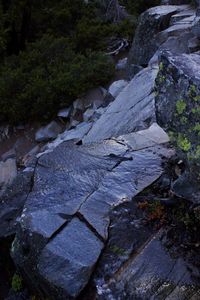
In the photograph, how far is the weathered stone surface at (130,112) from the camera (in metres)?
6.43

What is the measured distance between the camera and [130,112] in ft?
22.8

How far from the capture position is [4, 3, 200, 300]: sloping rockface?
3.79m

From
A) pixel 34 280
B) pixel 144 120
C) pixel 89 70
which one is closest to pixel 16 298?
pixel 34 280

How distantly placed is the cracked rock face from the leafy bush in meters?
4.88

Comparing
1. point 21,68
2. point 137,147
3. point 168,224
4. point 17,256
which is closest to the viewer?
point 168,224

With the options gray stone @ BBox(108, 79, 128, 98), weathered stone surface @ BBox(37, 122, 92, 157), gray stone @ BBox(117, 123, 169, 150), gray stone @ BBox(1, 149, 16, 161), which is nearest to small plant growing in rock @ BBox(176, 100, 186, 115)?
gray stone @ BBox(117, 123, 169, 150)

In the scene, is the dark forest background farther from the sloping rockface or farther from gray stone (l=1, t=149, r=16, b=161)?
the sloping rockface

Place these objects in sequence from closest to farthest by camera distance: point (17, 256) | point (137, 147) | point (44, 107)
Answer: point (17, 256) → point (137, 147) → point (44, 107)

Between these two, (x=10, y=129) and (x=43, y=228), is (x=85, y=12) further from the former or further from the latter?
(x=43, y=228)

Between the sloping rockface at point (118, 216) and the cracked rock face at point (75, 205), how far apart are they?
1cm

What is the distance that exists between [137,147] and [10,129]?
19.3 feet

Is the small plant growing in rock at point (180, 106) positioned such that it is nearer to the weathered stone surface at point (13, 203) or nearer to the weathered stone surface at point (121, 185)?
the weathered stone surface at point (121, 185)

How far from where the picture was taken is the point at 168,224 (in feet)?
13.6

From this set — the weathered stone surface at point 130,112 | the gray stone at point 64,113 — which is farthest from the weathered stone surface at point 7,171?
the weathered stone surface at point 130,112
